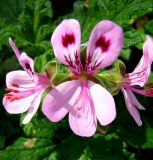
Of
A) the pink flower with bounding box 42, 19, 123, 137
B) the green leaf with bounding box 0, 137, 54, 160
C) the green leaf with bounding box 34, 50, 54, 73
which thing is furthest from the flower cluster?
the green leaf with bounding box 0, 137, 54, 160

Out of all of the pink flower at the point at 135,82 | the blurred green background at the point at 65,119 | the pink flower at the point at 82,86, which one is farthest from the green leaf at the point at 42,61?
the pink flower at the point at 135,82

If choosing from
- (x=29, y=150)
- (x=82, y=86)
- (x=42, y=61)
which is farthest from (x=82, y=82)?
(x=29, y=150)

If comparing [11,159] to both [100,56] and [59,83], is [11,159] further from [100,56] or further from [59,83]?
[100,56]

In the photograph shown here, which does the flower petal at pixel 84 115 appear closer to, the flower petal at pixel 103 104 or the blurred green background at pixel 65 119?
the flower petal at pixel 103 104

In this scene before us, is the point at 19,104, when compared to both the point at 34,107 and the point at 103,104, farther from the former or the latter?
the point at 103,104

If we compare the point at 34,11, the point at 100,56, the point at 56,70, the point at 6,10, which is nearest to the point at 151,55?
the point at 100,56

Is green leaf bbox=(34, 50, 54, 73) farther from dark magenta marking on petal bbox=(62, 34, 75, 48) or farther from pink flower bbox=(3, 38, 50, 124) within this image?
dark magenta marking on petal bbox=(62, 34, 75, 48)
